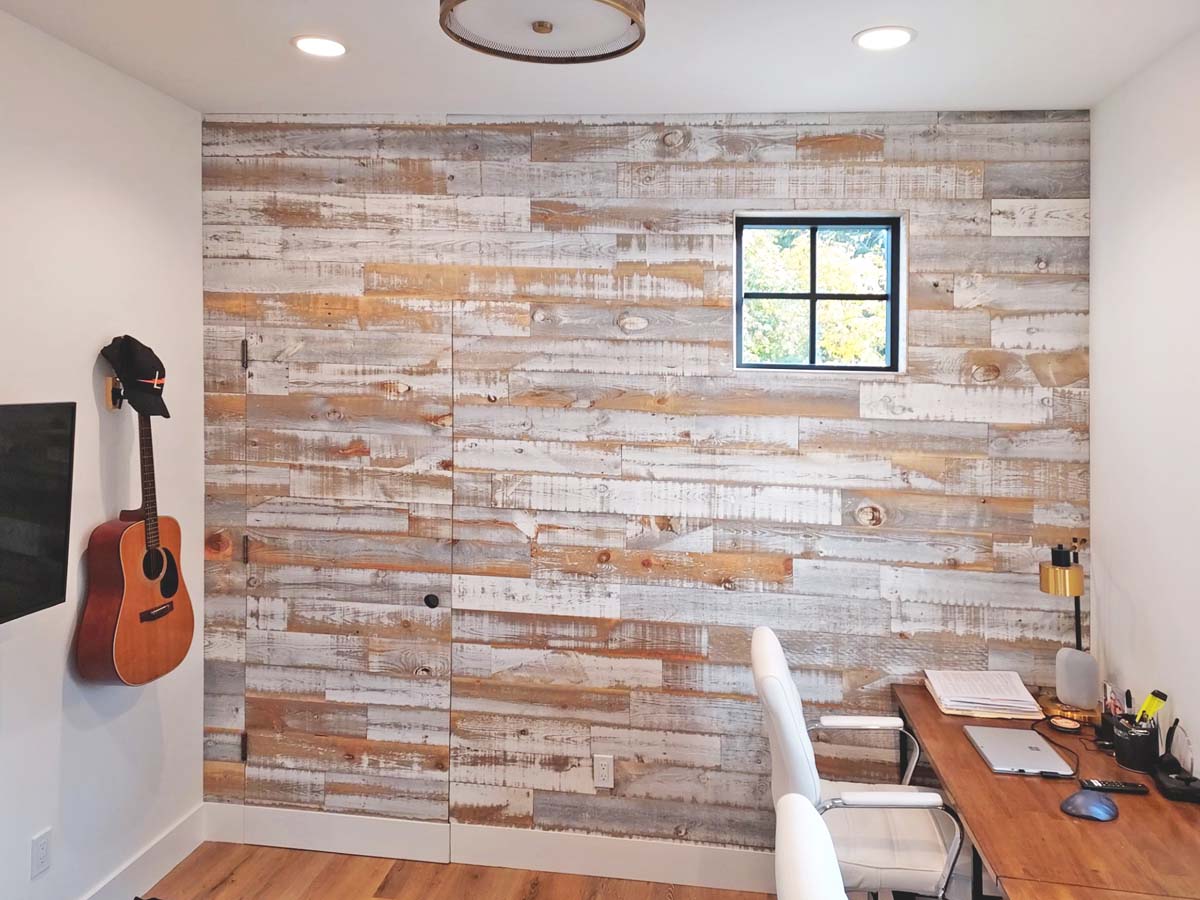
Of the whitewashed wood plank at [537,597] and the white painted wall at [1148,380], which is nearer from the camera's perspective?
the white painted wall at [1148,380]

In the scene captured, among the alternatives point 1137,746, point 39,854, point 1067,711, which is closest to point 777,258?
point 1067,711

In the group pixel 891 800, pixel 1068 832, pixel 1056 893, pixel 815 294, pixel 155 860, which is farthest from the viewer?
pixel 815 294

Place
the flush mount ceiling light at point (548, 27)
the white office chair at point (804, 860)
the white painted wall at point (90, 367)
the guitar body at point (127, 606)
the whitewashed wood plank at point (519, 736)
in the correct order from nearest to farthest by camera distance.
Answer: the white office chair at point (804, 860), the flush mount ceiling light at point (548, 27), the white painted wall at point (90, 367), the guitar body at point (127, 606), the whitewashed wood plank at point (519, 736)

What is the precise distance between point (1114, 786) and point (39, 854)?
2965 mm

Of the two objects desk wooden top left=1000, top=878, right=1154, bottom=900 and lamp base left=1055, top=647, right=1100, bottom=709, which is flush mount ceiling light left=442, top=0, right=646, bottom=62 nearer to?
desk wooden top left=1000, top=878, right=1154, bottom=900

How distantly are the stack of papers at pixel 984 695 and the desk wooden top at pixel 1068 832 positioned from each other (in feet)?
0.75

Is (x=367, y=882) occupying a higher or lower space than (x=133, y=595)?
lower

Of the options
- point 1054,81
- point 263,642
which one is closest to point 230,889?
point 263,642

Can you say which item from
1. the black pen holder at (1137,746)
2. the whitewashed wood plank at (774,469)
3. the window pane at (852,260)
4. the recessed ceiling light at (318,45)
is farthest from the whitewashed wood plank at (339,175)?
the black pen holder at (1137,746)

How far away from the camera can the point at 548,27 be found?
5.39 feet

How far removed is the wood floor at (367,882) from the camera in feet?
9.75

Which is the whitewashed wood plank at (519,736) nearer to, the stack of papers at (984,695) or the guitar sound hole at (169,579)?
the guitar sound hole at (169,579)

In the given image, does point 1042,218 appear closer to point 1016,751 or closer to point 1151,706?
point 1151,706

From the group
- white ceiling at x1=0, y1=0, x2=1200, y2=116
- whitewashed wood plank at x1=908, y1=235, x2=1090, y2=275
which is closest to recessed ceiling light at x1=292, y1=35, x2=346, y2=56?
white ceiling at x1=0, y1=0, x2=1200, y2=116
